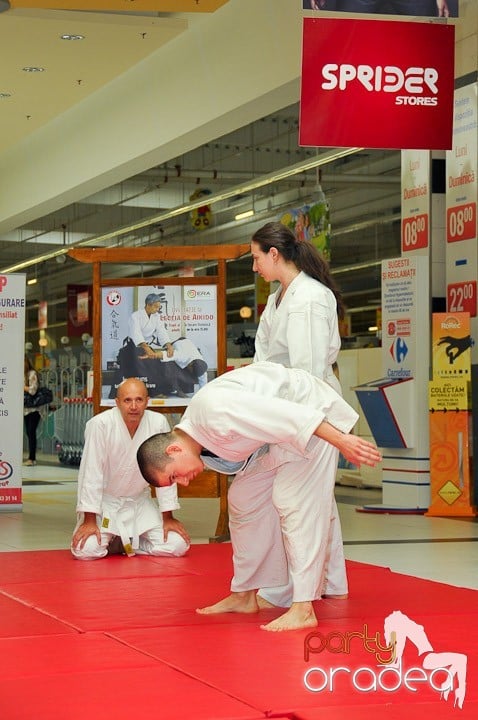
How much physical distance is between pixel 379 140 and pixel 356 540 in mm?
2710

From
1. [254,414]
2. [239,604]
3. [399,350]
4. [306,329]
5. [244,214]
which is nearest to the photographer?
[254,414]

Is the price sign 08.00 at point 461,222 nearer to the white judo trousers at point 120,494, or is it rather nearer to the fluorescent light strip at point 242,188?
the fluorescent light strip at point 242,188

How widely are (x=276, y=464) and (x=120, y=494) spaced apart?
8.37 ft

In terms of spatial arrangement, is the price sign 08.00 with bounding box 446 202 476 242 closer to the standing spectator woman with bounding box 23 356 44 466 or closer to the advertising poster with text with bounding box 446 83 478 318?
the advertising poster with text with bounding box 446 83 478 318

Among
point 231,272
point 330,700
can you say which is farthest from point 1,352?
point 231,272

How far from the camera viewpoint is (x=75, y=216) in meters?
22.2

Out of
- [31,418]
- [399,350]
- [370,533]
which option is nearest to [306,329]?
[370,533]

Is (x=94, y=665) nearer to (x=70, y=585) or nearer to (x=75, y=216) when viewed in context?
(x=70, y=585)

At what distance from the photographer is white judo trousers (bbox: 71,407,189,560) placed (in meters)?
6.78

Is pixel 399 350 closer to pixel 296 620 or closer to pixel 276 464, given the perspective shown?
pixel 276 464

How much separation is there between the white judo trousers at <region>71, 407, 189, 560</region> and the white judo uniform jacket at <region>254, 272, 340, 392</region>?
1804mm

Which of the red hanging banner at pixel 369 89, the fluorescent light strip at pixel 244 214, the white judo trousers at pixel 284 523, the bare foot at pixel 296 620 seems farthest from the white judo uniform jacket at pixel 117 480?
the fluorescent light strip at pixel 244 214

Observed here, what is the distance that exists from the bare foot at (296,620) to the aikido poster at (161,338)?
375cm

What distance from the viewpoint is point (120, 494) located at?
707 cm
